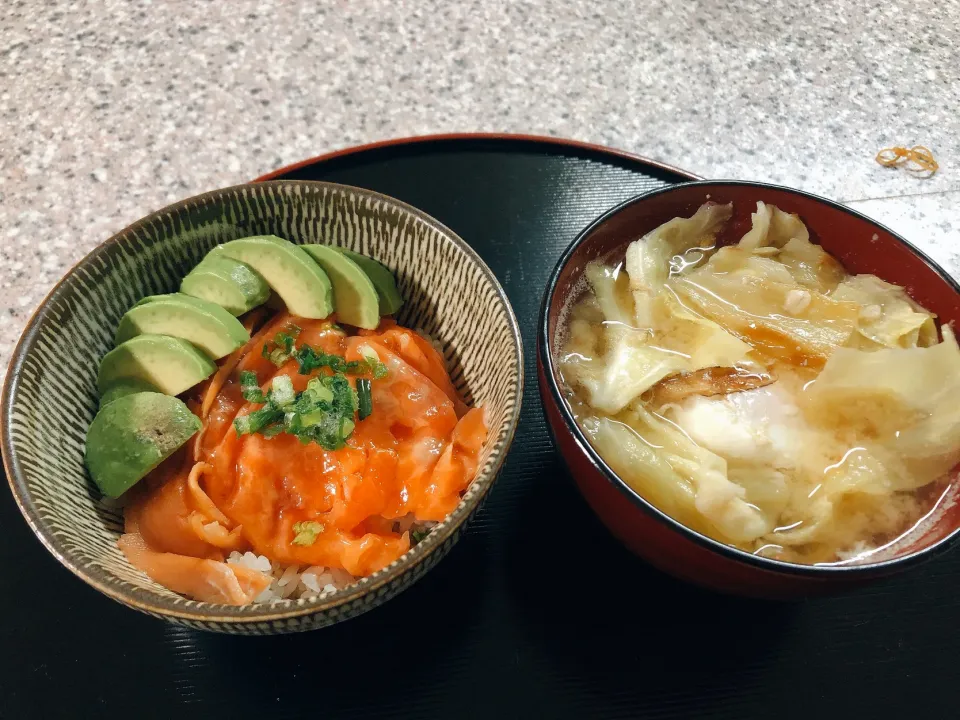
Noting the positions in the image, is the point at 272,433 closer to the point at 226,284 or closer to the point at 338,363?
the point at 338,363

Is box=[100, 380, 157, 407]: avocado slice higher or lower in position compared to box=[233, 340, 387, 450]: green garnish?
higher

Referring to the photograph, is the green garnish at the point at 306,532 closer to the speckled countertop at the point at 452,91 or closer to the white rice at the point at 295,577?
the white rice at the point at 295,577

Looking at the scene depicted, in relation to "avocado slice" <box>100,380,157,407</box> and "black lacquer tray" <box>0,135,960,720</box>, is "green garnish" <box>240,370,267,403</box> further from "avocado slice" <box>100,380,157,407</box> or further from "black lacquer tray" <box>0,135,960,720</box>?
"black lacquer tray" <box>0,135,960,720</box>

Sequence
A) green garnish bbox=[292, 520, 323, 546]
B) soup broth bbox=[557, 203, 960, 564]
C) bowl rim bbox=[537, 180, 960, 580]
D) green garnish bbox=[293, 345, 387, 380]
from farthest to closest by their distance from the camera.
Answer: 1. green garnish bbox=[293, 345, 387, 380]
2. green garnish bbox=[292, 520, 323, 546]
3. soup broth bbox=[557, 203, 960, 564]
4. bowl rim bbox=[537, 180, 960, 580]

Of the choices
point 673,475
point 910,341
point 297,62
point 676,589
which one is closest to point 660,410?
point 673,475

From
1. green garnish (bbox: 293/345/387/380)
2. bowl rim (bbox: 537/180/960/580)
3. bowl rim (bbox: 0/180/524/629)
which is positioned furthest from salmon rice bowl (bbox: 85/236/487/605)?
bowl rim (bbox: 537/180/960/580)

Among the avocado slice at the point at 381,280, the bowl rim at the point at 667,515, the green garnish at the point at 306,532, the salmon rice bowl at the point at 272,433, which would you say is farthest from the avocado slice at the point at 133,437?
the bowl rim at the point at 667,515
